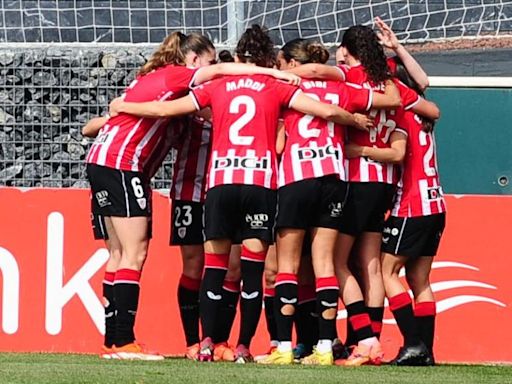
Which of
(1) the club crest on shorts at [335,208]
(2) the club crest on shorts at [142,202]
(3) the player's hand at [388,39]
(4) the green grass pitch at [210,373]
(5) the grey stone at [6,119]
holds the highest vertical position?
(3) the player's hand at [388,39]

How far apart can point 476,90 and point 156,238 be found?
3.16 m

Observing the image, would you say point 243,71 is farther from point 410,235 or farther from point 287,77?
point 410,235

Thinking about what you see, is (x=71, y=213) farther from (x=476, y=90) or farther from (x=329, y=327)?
(x=476, y=90)

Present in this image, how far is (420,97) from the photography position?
916 cm

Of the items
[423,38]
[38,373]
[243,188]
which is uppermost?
[423,38]

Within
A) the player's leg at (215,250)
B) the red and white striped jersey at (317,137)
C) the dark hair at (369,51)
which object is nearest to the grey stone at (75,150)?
the player's leg at (215,250)

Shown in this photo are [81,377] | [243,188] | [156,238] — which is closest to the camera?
[81,377]

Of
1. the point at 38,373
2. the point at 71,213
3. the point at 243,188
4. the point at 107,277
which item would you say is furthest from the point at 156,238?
the point at 38,373

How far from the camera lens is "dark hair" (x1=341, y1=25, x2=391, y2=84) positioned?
901 centimetres

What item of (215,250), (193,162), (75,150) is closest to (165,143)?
(193,162)

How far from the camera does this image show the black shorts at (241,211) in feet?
28.4

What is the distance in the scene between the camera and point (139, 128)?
9023 mm

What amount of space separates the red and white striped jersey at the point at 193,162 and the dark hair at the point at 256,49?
22.9 inches

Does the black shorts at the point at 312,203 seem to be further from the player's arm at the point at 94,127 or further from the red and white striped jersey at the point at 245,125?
the player's arm at the point at 94,127
